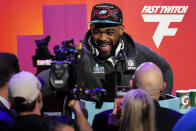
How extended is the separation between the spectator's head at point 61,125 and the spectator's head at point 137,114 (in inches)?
10.0

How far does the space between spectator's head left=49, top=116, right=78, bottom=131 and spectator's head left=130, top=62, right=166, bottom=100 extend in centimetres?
50

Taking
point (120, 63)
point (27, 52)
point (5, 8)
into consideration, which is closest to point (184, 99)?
point (120, 63)

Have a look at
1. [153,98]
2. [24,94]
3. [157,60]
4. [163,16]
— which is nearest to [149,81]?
[153,98]

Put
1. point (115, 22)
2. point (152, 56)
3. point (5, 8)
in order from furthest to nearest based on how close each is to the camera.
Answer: point (5, 8) → point (152, 56) → point (115, 22)

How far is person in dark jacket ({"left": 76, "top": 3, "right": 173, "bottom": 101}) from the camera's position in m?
3.15

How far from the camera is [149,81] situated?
2146 millimetres

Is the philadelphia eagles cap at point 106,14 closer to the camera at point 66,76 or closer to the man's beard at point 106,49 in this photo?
the man's beard at point 106,49

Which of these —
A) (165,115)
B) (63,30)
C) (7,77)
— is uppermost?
(63,30)

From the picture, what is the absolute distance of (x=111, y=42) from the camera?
3.25 meters

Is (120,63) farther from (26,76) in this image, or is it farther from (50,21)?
(26,76)

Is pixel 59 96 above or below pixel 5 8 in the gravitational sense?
below

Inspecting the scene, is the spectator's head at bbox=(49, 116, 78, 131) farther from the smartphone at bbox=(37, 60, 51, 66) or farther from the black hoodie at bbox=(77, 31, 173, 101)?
the black hoodie at bbox=(77, 31, 173, 101)

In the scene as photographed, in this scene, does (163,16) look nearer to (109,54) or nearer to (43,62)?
(109,54)

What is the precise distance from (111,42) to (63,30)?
2.74 ft
